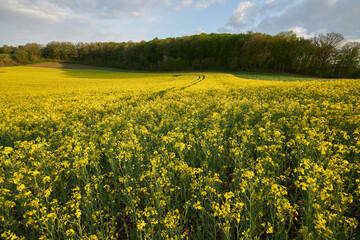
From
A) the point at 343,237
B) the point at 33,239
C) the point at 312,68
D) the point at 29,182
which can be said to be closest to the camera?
the point at 343,237

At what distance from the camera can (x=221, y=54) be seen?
7750 cm

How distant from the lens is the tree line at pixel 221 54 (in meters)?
52.6

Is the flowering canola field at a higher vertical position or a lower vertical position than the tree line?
lower

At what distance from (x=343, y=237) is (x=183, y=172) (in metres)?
2.90

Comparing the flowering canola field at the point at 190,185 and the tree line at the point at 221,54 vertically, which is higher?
the tree line at the point at 221,54

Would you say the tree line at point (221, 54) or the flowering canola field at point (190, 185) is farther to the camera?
the tree line at point (221, 54)

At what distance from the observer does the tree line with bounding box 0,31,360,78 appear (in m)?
52.6

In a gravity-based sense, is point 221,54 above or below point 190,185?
above

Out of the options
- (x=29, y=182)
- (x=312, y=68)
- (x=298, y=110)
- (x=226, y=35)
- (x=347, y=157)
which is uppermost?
(x=226, y=35)

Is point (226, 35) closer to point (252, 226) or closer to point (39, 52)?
point (252, 226)

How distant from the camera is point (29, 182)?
410 cm

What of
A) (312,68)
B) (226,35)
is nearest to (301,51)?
(312,68)

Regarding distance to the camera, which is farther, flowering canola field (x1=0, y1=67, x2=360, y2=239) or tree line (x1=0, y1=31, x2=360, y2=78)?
tree line (x1=0, y1=31, x2=360, y2=78)

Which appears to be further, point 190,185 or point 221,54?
point 221,54
